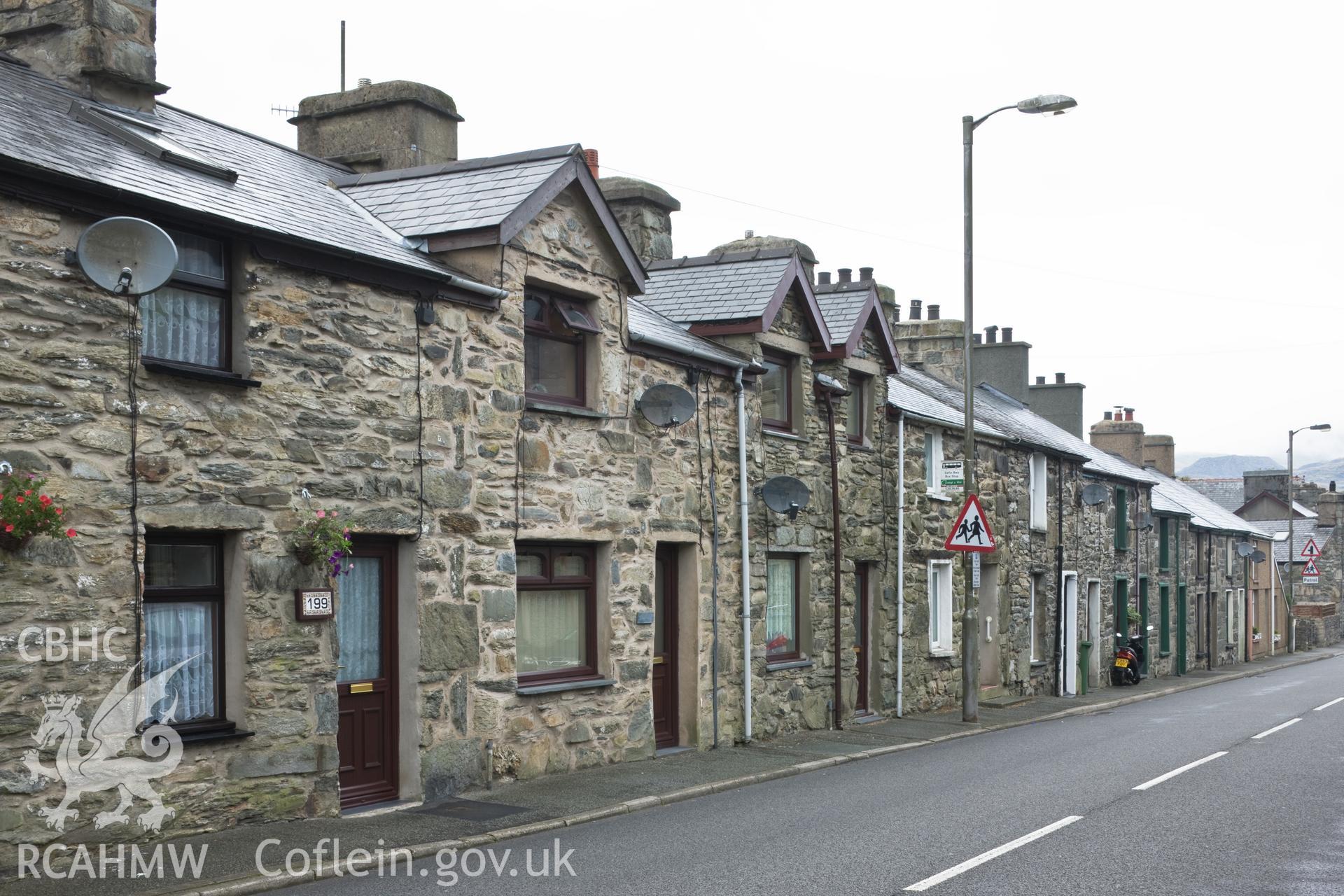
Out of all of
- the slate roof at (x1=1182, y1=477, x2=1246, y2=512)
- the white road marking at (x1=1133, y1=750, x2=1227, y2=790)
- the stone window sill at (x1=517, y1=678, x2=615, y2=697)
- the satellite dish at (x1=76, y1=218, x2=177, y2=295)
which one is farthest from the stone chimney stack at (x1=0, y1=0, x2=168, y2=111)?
the slate roof at (x1=1182, y1=477, x2=1246, y2=512)

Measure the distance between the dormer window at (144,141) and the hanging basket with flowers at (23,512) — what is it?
3633mm

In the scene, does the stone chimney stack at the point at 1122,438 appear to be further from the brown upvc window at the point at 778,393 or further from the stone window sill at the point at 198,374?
the stone window sill at the point at 198,374

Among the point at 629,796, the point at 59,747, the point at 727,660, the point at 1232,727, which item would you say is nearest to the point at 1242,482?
the point at 1232,727

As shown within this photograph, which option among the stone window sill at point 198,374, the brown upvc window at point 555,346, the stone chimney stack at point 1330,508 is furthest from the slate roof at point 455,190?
the stone chimney stack at point 1330,508

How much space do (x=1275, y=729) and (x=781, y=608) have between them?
768 cm

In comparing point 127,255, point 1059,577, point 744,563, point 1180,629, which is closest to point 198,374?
point 127,255

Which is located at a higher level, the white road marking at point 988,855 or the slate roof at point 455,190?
the slate roof at point 455,190

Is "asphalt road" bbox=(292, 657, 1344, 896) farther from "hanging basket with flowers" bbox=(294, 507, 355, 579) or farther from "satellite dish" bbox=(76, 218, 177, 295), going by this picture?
"satellite dish" bbox=(76, 218, 177, 295)

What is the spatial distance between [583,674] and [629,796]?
2463mm

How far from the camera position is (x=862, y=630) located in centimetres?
2245

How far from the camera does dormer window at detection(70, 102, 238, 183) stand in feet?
39.5

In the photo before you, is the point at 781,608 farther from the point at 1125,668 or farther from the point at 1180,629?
the point at 1180,629

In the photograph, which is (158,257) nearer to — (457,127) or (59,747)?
(59,747)

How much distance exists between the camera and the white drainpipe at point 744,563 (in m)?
18.3
